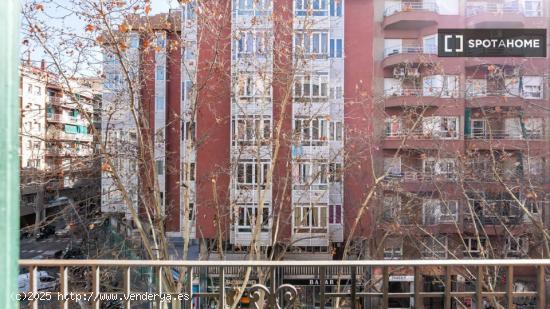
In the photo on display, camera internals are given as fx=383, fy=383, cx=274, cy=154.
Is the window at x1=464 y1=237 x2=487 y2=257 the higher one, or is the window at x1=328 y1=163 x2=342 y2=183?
the window at x1=328 y1=163 x2=342 y2=183

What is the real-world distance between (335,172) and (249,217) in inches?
21.5

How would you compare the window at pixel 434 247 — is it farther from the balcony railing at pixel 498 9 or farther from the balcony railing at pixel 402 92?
the balcony railing at pixel 498 9

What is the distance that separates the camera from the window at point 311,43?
2.11 meters

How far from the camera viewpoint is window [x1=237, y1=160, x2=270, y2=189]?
2.14 meters

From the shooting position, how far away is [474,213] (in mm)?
2164

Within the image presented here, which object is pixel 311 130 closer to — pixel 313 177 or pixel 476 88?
pixel 313 177

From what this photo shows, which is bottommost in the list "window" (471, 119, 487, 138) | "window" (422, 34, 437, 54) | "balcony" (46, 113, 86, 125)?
"window" (471, 119, 487, 138)

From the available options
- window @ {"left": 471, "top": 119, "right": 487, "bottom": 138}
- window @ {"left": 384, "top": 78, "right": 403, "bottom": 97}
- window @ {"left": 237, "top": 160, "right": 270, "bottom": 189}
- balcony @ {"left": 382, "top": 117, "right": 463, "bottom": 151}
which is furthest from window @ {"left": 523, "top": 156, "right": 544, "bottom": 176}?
window @ {"left": 237, "top": 160, "right": 270, "bottom": 189}

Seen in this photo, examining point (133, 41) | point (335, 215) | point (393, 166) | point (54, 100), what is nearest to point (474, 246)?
point (393, 166)

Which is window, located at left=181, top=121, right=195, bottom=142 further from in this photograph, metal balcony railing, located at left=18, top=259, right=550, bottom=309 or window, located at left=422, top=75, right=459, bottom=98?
window, located at left=422, top=75, right=459, bottom=98

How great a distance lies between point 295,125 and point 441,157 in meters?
0.83

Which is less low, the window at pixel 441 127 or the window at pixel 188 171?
the window at pixel 441 127

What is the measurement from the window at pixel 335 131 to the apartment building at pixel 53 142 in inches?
51.0

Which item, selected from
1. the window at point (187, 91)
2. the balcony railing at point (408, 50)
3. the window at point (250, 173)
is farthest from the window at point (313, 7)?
the window at point (250, 173)
